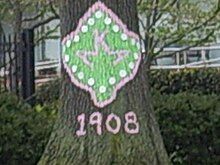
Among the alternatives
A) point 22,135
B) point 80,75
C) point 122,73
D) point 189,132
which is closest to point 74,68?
point 80,75

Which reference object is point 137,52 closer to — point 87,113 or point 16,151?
point 87,113

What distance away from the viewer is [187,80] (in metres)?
13.7

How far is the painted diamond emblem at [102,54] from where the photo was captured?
570 cm

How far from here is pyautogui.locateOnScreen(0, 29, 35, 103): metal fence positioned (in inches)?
393

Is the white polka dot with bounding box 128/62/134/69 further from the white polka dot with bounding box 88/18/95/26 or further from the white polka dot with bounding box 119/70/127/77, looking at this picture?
the white polka dot with bounding box 88/18/95/26

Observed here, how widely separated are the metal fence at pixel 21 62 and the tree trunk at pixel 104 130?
166 inches

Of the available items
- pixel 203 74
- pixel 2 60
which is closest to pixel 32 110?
pixel 2 60

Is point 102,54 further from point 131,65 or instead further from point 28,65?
point 28,65

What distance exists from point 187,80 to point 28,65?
4.44m

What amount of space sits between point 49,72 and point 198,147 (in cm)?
1058

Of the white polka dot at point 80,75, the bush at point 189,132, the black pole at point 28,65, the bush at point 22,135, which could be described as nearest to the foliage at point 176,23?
the black pole at point 28,65

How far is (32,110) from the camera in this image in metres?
7.05

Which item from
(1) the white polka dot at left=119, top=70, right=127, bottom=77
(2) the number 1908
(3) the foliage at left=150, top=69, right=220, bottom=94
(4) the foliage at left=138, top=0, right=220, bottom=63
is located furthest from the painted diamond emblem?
(3) the foliage at left=150, top=69, right=220, bottom=94

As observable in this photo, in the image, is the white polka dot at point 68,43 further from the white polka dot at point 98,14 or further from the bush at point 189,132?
the bush at point 189,132
